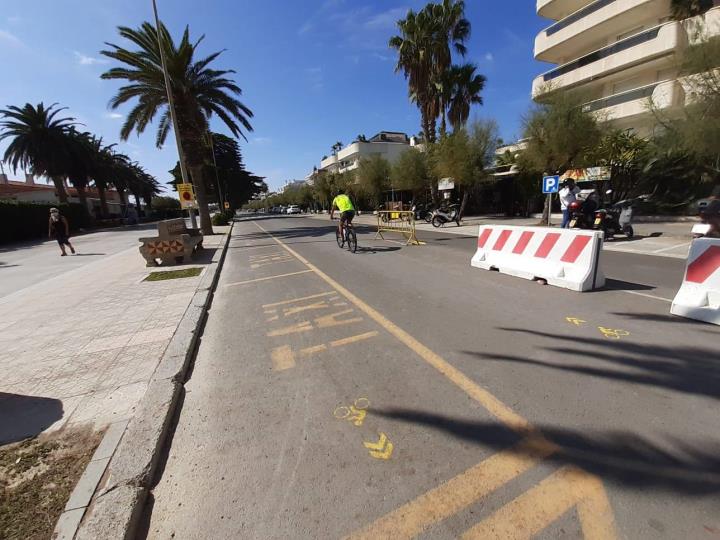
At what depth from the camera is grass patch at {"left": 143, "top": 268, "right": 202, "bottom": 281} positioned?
27.2 feet

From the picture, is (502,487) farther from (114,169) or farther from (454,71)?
(114,169)

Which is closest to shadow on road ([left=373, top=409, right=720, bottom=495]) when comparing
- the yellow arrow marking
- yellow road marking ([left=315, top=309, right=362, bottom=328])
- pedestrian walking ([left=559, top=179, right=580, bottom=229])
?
the yellow arrow marking

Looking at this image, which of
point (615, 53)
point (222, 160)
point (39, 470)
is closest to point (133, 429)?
point (39, 470)

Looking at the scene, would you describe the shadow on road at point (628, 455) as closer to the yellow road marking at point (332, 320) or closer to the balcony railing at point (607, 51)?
the yellow road marking at point (332, 320)

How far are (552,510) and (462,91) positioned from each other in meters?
28.4

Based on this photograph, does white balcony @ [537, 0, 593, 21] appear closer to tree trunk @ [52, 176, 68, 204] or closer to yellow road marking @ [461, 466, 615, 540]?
yellow road marking @ [461, 466, 615, 540]

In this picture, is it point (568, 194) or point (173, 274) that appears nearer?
point (173, 274)

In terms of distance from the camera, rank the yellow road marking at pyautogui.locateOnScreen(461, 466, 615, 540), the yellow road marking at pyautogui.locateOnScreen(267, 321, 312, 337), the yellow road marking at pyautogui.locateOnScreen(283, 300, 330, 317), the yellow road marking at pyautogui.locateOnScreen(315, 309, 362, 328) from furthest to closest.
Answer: the yellow road marking at pyautogui.locateOnScreen(283, 300, 330, 317) < the yellow road marking at pyautogui.locateOnScreen(315, 309, 362, 328) < the yellow road marking at pyautogui.locateOnScreen(267, 321, 312, 337) < the yellow road marking at pyautogui.locateOnScreen(461, 466, 615, 540)

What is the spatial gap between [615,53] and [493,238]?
23.0 metres

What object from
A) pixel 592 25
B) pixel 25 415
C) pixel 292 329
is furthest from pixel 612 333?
pixel 592 25

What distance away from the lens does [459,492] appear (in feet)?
6.38

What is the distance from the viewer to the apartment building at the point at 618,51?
18188mm

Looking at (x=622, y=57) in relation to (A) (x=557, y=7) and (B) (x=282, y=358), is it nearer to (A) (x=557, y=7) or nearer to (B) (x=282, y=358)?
(A) (x=557, y=7)

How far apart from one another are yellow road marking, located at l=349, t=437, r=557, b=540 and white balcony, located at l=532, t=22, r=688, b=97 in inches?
735
